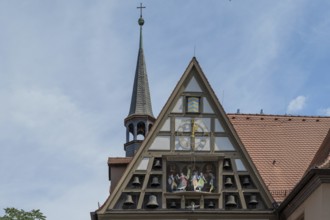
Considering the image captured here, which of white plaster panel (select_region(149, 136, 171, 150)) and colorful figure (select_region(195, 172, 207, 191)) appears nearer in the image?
colorful figure (select_region(195, 172, 207, 191))

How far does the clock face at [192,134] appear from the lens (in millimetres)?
26297

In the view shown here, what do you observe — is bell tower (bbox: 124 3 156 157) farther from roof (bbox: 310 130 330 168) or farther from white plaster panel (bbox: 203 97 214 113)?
roof (bbox: 310 130 330 168)

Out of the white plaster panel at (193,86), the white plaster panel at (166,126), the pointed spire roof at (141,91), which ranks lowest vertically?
the white plaster panel at (166,126)

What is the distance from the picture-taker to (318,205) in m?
21.7

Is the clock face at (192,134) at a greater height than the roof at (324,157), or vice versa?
the clock face at (192,134)

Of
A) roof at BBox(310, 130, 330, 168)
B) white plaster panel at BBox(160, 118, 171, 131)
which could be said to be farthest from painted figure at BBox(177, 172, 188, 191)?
roof at BBox(310, 130, 330, 168)

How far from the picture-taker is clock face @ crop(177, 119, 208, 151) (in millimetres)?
26297

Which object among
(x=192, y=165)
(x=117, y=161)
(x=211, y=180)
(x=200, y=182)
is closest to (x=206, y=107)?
(x=192, y=165)

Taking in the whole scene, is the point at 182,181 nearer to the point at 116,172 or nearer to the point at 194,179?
the point at 194,179

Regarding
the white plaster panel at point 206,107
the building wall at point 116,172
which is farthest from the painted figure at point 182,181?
the building wall at point 116,172

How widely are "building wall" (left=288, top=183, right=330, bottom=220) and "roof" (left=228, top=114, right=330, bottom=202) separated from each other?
3085 millimetres

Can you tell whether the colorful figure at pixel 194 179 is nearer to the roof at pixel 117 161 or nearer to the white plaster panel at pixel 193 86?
the white plaster panel at pixel 193 86

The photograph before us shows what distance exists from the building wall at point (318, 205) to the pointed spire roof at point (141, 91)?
1124 cm

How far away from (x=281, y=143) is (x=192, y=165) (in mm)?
4098
